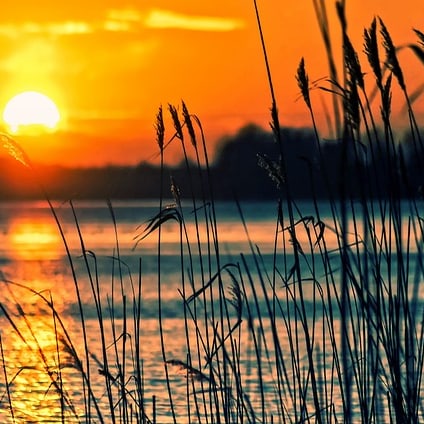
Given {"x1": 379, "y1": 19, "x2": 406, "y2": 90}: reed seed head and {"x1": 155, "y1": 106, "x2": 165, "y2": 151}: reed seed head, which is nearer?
{"x1": 379, "y1": 19, "x2": 406, "y2": 90}: reed seed head

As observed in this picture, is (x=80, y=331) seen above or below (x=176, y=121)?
below

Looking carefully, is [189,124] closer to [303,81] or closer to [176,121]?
[176,121]

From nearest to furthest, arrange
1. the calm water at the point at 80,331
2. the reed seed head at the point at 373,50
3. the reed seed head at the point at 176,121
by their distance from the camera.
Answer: the reed seed head at the point at 373,50 < the reed seed head at the point at 176,121 < the calm water at the point at 80,331

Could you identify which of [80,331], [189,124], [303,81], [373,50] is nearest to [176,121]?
[189,124]

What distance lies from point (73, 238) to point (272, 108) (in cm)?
3838

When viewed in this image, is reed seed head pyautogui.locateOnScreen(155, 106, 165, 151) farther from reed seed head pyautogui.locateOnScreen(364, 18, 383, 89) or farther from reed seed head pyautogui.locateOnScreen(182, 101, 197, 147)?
reed seed head pyautogui.locateOnScreen(364, 18, 383, 89)

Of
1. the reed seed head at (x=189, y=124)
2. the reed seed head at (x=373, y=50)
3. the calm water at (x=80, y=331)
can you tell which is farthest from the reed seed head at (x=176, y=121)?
the reed seed head at (x=373, y=50)

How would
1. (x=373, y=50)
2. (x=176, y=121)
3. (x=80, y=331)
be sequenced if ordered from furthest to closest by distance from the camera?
(x=80, y=331) < (x=176, y=121) < (x=373, y=50)

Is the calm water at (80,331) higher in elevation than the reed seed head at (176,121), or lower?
lower

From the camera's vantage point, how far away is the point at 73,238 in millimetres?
41250

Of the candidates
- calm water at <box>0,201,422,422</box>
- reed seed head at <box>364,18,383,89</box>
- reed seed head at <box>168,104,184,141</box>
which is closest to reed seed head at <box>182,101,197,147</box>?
reed seed head at <box>168,104,184,141</box>

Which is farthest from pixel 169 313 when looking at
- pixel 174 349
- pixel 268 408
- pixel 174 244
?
pixel 174 244

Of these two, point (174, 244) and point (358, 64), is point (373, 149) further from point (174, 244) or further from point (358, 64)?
point (174, 244)

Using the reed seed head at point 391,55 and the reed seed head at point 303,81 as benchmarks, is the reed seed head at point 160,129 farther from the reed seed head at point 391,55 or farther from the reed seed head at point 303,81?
the reed seed head at point 391,55
